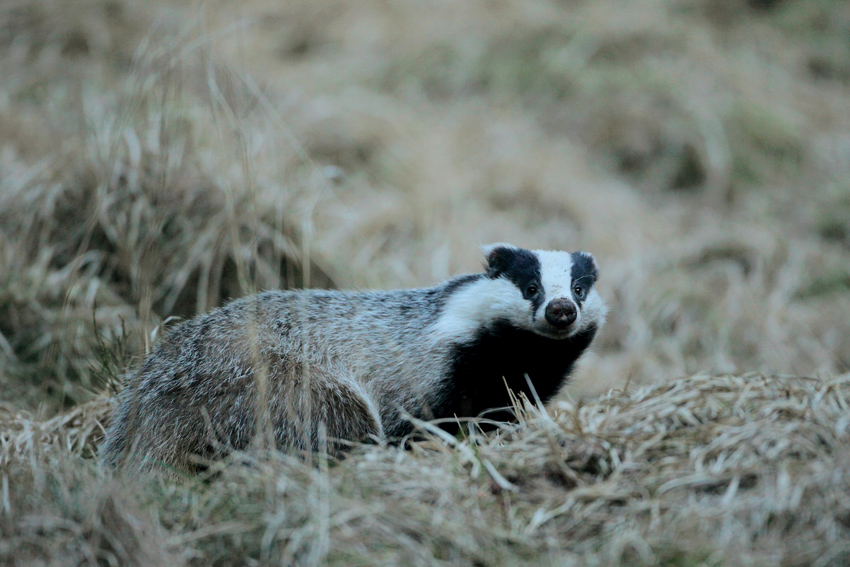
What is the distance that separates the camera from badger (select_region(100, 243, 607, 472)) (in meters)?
3.11

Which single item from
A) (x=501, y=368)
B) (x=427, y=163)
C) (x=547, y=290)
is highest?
(x=427, y=163)

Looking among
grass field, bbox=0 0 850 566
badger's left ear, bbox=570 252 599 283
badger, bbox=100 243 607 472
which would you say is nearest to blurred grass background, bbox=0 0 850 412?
grass field, bbox=0 0 850 566

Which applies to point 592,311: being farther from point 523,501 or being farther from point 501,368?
point 523,501

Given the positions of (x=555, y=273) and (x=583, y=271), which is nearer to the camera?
(x=555, y=273)

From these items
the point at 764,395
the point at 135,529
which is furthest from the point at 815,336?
the point at 135,529

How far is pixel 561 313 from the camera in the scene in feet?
11.4

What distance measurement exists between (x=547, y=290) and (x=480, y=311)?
14.5 inches

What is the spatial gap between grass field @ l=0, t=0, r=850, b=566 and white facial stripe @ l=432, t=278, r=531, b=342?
23.5 inches

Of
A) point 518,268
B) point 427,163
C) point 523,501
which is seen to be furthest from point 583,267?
point 427,163

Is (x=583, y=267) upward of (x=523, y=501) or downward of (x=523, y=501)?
upward

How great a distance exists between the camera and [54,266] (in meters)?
4.91

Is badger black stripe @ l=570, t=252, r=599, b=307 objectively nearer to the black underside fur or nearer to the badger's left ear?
the badger's left ear

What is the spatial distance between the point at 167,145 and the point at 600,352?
4044mm

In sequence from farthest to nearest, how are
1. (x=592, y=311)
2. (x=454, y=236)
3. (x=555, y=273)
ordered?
(x=454, y=236) < (x=592, y=311) < (x=555, y=273)
